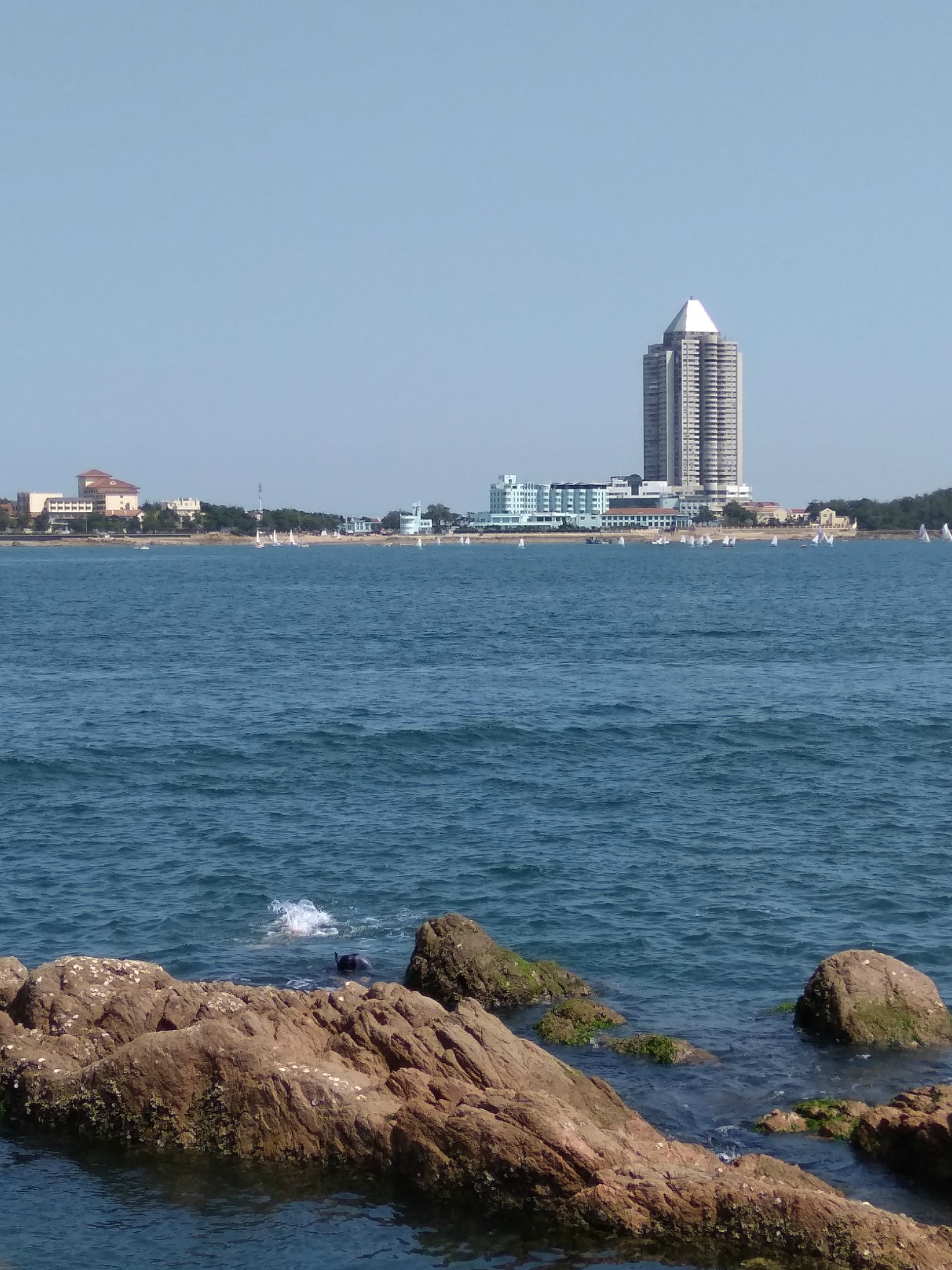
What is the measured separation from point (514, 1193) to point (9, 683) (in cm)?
5531

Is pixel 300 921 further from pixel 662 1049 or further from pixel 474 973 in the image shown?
pixel 662 1049

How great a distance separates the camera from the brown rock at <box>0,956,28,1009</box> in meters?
22.1

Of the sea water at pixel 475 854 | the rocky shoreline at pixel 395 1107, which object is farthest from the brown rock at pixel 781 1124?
the rocky shoreline at pixel 395 1107

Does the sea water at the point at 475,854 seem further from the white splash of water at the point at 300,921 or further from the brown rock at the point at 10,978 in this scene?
the brown rock at the point at 10,978

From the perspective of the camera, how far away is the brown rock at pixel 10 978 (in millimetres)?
22062

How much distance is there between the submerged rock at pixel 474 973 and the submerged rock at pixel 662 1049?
231 centimetres

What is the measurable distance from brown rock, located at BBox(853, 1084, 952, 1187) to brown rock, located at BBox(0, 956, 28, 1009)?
12.6m

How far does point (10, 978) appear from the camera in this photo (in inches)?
887

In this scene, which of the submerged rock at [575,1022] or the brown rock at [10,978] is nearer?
the brown rock at [10,978]

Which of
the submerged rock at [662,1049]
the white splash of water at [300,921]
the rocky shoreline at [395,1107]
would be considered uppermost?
the rocky shoreline at [395,1107]

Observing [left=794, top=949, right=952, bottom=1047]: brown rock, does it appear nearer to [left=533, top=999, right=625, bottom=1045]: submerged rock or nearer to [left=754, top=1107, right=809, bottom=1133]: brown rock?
[left=533, top=999, right=625, bottom=1045]: submerged rock

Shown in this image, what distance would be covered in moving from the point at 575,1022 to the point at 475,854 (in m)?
11.5

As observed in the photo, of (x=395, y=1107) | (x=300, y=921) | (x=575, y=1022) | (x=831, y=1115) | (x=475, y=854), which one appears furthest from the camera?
(x=475, y=854)

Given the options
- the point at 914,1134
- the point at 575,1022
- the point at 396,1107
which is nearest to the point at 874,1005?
the point at 575,1022
